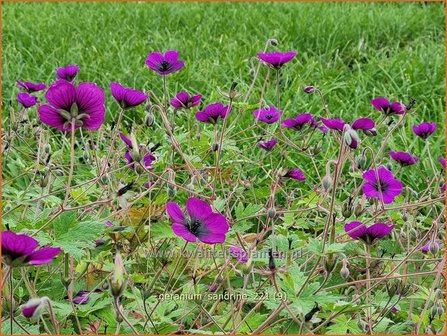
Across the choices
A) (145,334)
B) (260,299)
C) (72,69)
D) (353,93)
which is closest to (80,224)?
(145,334)

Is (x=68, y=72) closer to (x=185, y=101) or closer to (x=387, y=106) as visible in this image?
(x=185, y=101)

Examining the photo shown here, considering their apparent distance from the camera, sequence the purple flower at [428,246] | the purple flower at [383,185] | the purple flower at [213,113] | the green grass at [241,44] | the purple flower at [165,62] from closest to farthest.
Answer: the purple flower at [428,246], the purple flower at [383,185], the purple flower at [213,113], the purple flower at [165,62], the green grass at [241,44]

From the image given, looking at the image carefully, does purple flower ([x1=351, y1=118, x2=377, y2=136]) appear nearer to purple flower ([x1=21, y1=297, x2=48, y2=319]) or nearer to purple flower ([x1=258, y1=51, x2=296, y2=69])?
purple flower ([x1=258, y1=51, x2=296, y2=69])

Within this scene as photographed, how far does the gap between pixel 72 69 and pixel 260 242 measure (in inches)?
26.9

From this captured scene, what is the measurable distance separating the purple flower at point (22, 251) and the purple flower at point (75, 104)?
301 millimetres

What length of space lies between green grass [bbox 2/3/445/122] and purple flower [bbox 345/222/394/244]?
139 cm

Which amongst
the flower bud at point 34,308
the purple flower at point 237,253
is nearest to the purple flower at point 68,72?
the purple flower at point 237,253

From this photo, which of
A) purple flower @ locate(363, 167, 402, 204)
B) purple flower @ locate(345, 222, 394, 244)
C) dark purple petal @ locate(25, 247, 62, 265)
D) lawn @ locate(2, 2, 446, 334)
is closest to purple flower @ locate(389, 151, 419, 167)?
lawn @ locate(2, 2, 446, 334)

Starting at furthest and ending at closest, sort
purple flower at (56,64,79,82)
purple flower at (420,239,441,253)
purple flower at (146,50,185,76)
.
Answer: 1. purple flower at (56,64,79,82)
2. purple flower at (146,50,185,76)
3. purple flower at (420,239,441,253)

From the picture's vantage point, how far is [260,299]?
1.03 m

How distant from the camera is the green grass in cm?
282

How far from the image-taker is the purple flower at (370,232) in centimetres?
108

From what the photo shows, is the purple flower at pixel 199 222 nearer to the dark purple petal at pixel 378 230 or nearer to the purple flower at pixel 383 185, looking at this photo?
the dark purple petal at pixel 378 230

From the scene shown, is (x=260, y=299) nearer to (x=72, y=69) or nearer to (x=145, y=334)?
(x=145, y=334)
